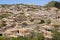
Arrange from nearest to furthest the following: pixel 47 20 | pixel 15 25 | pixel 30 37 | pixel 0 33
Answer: pixel 30 37, pixel 0 33, pixel 15 25, pixel 47 20

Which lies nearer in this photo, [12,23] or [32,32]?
[32,32]

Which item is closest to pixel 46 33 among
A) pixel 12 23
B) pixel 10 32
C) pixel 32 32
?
pixel 32 32

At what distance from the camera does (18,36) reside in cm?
2306

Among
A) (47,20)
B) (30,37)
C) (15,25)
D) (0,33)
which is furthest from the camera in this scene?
(47,20)

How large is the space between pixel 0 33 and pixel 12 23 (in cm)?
356

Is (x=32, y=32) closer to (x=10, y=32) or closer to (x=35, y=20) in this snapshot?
(x=10, y=32)

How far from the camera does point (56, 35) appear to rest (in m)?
22.7

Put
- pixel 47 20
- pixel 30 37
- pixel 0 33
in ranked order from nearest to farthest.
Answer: pixel 30 37 → pixel 0 33 → pixel 47 20

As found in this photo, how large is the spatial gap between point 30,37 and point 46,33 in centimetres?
179

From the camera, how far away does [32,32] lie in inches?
925

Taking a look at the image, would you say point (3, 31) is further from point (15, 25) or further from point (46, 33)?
point (46, 33)

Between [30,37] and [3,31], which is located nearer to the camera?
[30,37]

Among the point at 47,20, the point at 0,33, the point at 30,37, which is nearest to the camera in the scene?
the point at 30,37

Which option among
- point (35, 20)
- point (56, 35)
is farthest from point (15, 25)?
point (56, 35)
